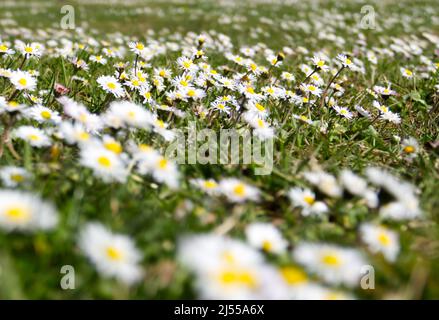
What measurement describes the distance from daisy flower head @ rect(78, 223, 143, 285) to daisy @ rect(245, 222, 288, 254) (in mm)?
457

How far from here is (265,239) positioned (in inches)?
67.8

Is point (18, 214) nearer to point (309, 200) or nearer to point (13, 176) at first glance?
point (13, 176)

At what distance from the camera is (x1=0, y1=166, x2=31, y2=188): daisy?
5.97ft

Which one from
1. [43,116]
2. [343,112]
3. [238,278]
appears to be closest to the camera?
[238,278]

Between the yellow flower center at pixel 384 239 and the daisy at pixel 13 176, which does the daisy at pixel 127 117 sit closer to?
the daisy at pixel 13 176

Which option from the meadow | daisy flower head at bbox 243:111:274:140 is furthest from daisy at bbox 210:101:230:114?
daisy flower head at bbox 243:111:274:140

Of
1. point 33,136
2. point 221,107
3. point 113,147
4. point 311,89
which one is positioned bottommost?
point 113,147

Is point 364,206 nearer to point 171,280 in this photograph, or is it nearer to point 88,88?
point 171,280

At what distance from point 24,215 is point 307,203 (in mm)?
1259

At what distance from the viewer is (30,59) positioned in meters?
4.34

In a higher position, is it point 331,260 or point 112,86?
point 112,86

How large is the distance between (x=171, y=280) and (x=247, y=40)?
6.90m

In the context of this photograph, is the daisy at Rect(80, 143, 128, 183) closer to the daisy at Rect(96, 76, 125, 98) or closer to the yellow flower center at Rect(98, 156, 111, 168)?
the yellow flower center at Rect(98, 156, 111, 168)

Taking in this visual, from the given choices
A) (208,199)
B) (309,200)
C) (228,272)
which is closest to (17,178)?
(208,199)
